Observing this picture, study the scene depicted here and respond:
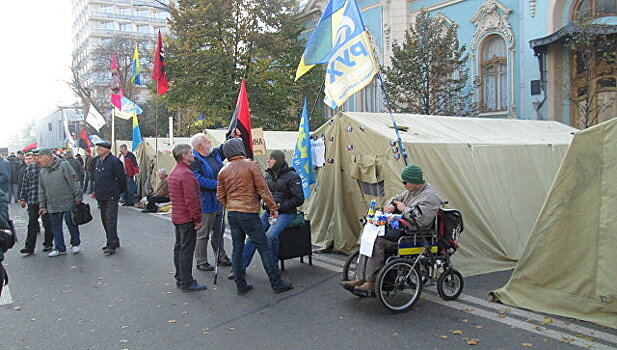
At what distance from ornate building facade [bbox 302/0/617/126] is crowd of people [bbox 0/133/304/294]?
10579mm

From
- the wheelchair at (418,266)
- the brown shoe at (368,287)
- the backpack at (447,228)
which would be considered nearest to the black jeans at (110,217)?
the wheelchair at (418,266)

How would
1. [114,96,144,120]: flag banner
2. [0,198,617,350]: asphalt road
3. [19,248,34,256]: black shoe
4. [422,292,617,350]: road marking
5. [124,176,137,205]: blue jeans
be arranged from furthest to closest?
1. [124,176,137,205]: blue jeans
2. [114,96,144,120]: flag banner
3. [19,248,34,256]: black shoe
4. [0,198,617,350]: asphalt road
5. [422,292,617,350]: road marking

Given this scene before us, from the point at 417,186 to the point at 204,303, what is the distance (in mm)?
2803

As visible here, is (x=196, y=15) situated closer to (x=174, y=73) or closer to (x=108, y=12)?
(x=174, y=73)

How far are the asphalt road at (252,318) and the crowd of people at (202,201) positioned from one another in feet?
1.54

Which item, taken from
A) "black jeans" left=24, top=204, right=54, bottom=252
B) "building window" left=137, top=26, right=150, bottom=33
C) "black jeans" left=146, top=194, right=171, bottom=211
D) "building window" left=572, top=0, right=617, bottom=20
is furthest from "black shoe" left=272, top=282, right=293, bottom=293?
"building window" left=137, top=26, right=150, bottom=33

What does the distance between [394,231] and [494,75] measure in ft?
46.4

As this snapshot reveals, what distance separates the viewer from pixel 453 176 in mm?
7141

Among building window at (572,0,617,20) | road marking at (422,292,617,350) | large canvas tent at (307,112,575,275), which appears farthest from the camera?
building window at (572,0,617,20)

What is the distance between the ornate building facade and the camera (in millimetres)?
14328

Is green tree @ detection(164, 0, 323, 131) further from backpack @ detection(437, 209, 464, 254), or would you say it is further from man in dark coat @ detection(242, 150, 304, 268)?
backpack @ detection(437, 209, 464, 254)

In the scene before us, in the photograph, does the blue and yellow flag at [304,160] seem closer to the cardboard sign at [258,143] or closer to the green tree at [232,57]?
the cardboard sign at [258,143]

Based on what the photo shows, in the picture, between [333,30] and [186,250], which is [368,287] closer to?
[186,250]

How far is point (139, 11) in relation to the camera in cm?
8931
